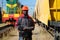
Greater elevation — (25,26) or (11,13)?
(25,26)

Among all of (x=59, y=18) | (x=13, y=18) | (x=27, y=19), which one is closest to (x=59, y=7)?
(x=59, y=18)

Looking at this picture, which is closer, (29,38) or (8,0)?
(29,38)

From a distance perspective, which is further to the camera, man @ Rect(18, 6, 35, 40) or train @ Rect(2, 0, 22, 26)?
train @ Rect(2, 0, 22, 26)

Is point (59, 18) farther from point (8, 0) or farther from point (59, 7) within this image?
point (8, 0)

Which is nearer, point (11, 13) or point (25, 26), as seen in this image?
point (25, 26)

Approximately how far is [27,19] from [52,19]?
1163 mm

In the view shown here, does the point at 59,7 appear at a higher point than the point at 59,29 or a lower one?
higher

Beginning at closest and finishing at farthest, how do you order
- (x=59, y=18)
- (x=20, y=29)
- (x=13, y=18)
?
1. (x=20, y=29)
2. (x=59, y=18)
3. (x=13, y=18)

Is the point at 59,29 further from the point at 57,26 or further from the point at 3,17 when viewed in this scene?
the point at 3,17

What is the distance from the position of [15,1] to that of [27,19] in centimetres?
2163

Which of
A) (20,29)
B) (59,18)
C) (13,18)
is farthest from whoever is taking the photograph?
(13,18)

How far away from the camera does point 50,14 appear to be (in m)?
8.51

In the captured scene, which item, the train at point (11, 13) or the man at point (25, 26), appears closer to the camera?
the man at point (25, 26)

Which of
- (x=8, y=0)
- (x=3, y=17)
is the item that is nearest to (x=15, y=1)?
(x=8, y=0)
